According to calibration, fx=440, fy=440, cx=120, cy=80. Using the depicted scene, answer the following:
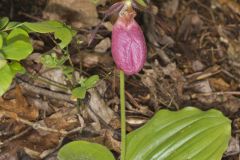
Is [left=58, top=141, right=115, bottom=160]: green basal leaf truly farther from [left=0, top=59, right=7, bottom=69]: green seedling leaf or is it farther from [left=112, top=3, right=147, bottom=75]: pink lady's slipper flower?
[left=0, top=59, right=7, bottom=69]: green seedling leaf

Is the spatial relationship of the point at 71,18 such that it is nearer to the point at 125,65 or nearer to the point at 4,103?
the point at 4,103

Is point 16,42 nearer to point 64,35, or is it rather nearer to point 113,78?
point 64,35

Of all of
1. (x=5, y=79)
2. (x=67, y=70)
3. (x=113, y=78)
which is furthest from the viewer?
(x=113, y=78)

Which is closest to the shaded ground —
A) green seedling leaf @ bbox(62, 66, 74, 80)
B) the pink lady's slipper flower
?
green seedling leaf @ bbox(62, 66, 74, 80)

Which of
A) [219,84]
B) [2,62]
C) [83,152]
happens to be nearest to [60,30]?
[2,62]

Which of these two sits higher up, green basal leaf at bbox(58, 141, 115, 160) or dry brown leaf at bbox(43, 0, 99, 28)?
dry brown leaf at bbox(43, 0, 99, 28)

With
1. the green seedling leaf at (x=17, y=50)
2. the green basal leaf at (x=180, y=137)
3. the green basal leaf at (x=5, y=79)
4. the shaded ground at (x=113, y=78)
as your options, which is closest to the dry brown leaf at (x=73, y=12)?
the shaded ground at (x=113, y=78)

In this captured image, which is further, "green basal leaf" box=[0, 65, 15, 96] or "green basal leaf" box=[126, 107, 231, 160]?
"green basal leaf" box=[126, 107, 231, 160]

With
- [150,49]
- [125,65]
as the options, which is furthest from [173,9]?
[125,65]
